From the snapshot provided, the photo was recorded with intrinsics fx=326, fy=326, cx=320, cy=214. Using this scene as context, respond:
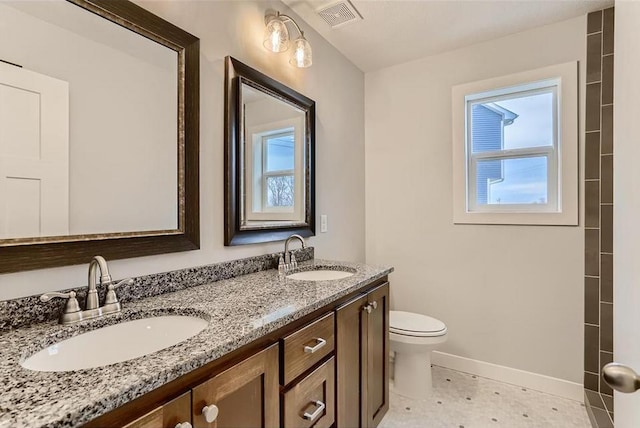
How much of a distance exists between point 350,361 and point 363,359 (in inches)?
5.0

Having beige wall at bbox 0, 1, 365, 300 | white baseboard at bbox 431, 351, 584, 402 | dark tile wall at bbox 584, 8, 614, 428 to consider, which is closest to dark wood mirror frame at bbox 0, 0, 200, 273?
beige wall at bbox 0, 1, 365, 300

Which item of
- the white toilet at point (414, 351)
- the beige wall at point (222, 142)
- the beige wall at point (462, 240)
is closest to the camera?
the beige wall at point (222, 142)

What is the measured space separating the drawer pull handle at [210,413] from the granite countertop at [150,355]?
0.42ft

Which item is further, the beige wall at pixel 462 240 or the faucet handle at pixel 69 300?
the beige wall at pixel 462 240

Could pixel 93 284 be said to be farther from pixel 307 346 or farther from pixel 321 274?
pixel 321 274

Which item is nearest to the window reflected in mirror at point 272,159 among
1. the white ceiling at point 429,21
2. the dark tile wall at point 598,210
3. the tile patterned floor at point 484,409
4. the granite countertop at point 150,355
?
the granite countertop at point 150,355

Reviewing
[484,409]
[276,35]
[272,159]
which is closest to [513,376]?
[484,409]

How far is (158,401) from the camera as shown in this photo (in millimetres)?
682

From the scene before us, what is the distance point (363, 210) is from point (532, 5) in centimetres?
173

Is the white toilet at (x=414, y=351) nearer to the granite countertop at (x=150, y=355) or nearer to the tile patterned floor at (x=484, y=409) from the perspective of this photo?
the tile patterned floor at (x=484, y=409)

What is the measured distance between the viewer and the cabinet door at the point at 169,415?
0.65 m

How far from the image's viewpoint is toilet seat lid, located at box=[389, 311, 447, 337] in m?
2.01

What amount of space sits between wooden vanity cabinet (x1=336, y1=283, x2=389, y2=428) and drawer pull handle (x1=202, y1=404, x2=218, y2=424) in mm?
646
